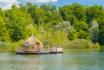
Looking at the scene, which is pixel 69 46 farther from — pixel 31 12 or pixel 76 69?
pixel 76 69

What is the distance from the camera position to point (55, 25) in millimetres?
69438

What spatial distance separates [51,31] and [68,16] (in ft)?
47.5

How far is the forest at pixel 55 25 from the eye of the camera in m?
60.4

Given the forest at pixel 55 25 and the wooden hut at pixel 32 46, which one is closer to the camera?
the wooden hut at pixel 32 46

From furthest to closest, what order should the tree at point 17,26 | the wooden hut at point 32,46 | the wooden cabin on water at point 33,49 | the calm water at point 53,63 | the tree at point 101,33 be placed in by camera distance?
the tree at point 101,33 < the tree at point 17,26 < the wooden hut at point 32,46 < the wooden cabin on water at point 33,49 < the calm water at point 53,63

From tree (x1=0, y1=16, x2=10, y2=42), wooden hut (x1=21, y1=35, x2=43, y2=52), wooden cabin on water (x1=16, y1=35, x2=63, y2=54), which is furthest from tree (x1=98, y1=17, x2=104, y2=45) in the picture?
wooden hut (x1=21, y1=35, x2=43, y2=52)

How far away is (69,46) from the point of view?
59875 mm

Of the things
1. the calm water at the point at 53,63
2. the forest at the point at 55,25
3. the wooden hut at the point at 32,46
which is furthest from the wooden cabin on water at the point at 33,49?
the calm water at the point at 53,63

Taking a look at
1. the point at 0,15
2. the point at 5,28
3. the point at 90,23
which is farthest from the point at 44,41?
the point at 90,23

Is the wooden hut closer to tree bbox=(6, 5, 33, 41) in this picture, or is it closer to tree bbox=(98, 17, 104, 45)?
tree bbox=(6, 5, 33, 41)

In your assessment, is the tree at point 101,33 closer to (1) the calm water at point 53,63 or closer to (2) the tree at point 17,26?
(2) the tree at point 17,26

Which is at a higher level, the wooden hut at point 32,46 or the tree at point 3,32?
the tree at point 3,32

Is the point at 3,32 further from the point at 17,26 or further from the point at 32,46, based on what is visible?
the point at 32,46

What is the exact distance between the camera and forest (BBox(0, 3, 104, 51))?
60400 millimetres
